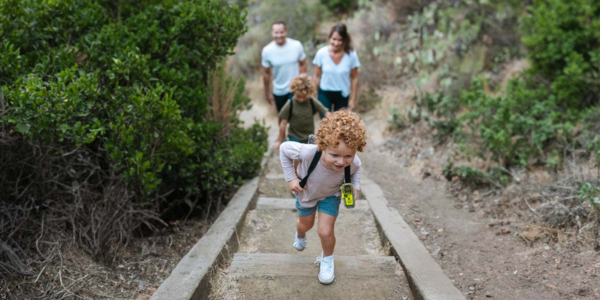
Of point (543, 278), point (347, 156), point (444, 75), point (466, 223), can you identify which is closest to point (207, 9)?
point (347, 156)

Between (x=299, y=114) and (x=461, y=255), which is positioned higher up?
(x=299, y=114)

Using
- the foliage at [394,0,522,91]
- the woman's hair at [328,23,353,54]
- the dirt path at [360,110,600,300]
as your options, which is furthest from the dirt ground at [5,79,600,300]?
the foliage at [394,0,522,91]

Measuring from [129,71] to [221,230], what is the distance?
1556 millimetres

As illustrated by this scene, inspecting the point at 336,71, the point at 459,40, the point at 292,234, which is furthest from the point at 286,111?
the point at 459,40

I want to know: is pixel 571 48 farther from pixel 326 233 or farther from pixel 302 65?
pixel 326 233

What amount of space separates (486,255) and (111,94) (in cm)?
338

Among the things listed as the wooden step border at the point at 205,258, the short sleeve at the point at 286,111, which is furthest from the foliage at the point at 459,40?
the wooden step border at the point at 205,258

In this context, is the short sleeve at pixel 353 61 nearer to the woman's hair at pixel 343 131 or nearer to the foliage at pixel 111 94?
the foliage at pixel 111 94

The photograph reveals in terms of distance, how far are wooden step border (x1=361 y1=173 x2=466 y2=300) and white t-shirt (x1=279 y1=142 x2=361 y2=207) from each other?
2.33 feet

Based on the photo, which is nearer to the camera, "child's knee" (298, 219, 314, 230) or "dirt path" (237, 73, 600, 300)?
"dirt path" (237, 73, 600, 300)

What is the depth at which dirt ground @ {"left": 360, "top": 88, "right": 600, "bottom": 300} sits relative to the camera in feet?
11.4

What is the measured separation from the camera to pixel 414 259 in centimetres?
373

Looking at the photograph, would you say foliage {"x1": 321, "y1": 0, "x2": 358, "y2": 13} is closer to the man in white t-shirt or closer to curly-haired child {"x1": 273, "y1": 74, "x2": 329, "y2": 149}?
the man in white t-shirt

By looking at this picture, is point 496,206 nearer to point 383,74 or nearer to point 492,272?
point 492,272
